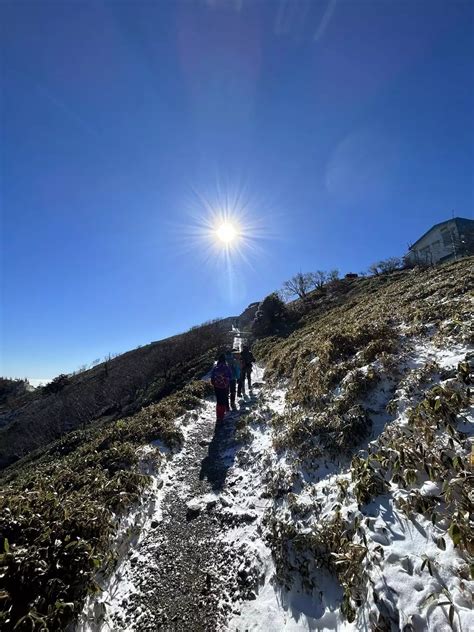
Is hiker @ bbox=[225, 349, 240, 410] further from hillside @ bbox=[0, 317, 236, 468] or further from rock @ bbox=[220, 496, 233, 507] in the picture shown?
hillside @ bbox=[0, 317, 236, 468]

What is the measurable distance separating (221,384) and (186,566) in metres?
6.34

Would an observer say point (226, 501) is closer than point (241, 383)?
Yes

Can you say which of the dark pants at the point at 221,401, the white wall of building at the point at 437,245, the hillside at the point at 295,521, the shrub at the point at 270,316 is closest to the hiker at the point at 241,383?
the dark pants at the point at 221,401

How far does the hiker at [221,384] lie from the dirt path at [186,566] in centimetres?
352

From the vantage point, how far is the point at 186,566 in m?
4.80

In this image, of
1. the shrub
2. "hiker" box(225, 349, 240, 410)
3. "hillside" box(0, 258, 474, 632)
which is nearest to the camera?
"hillside" box(0, 258, 474, 632)

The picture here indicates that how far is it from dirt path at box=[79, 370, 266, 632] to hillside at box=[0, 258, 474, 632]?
0.02m

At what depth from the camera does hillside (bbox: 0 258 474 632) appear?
3.37 metres

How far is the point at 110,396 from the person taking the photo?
24094 millimetres

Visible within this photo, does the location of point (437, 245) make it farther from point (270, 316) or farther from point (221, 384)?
point (221, 384)

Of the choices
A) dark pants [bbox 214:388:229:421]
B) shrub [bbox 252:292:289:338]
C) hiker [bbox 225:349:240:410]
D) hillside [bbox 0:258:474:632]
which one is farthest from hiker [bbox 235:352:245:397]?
shrub [bbox 252:292:289:338]

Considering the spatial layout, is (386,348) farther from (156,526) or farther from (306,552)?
(156,526)

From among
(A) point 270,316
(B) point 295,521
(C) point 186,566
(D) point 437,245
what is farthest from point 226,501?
(D) point 437,245

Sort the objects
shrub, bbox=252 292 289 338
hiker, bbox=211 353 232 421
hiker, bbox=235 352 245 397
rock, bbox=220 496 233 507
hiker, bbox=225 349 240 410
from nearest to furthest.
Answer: rock, bbox=220 496 233 507
hiker, bbox=211 353 232 421
hiker, bbox=225 349 240 410
hiker, bbox=235 352 245 397
shrub, bbox=252 292 289 338
